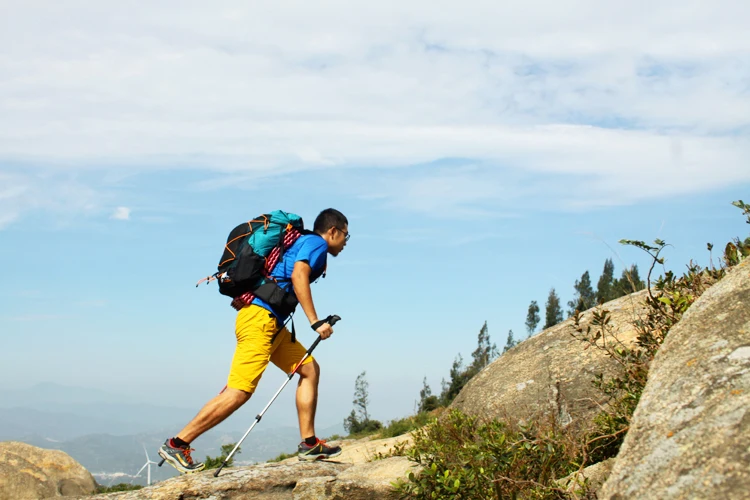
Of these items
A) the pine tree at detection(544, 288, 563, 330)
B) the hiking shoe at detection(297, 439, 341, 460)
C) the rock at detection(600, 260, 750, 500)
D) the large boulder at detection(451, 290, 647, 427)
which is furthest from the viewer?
the pine tree at detection(544, 288, 563, 330)

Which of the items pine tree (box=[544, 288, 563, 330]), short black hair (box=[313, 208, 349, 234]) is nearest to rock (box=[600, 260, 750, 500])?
short black hair (box=[313, 208, 349, 234])

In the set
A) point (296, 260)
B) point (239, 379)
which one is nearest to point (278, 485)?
point (239, 379)

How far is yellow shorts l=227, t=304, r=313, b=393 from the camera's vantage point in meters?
6.90

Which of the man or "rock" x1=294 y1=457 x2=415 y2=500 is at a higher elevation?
the man

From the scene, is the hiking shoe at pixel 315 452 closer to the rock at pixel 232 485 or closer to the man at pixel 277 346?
the man at pixel 277 346

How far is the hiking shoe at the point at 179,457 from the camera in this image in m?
6.98

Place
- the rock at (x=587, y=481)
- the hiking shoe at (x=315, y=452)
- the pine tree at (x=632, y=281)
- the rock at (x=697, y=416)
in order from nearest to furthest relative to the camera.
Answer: the rock at (x=697, y=416) < the rock at (x=587, y=481) < the pine tree at (x=632, y=281) < the hiking shoe at (x=315, y=452)

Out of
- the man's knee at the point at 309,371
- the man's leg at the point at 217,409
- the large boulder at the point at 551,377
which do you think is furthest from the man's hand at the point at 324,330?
the large boulder at the point at 551,377

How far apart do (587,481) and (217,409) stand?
3561 mm

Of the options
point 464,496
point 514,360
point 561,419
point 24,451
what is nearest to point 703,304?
point 464,496

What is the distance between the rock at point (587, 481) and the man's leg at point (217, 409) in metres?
3.13

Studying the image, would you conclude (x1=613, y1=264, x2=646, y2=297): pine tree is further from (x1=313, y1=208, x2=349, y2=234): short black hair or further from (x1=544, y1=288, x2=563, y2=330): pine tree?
(x1=544, y1=288, x2=563, y2=330): pine tree

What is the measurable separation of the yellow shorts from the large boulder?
308 centimetres

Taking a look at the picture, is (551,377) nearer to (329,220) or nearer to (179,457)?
(329,220)
